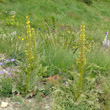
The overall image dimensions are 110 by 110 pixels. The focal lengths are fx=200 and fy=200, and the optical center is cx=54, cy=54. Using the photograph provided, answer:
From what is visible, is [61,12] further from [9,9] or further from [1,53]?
[1,53]

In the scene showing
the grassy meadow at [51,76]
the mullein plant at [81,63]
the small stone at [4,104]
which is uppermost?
the mullein plant at [81,63]

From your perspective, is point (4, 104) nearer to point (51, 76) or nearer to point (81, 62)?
point (51, 76)

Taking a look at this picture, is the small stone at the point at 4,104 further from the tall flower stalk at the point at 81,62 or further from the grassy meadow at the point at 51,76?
the tall flower stalk at the point at 81,62

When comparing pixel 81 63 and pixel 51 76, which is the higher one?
pixel 81 63

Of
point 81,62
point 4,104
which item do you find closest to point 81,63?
point 81,62

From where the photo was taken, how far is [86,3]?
56.7ft

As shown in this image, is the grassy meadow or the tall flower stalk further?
the grassy meadow

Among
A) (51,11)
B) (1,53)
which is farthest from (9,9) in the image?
(1,53)

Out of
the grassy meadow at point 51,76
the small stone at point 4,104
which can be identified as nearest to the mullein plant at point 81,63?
the grassy meadow at point 51,76

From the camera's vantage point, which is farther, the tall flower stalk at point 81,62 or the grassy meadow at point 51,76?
the grassy meadow at point 51,76

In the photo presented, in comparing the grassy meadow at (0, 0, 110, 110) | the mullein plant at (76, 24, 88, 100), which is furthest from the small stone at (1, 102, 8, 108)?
the mullein plant at (76, 24, 88, 100)

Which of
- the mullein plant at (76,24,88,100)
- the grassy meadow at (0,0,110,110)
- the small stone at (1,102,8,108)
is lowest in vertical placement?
the small stone at (1,102,8,108)

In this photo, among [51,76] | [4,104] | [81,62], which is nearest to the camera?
[81,62]

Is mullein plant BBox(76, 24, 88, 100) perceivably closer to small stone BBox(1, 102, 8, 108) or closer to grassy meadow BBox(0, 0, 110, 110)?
grassy meadow BBox(0, 0, 110, 110)
